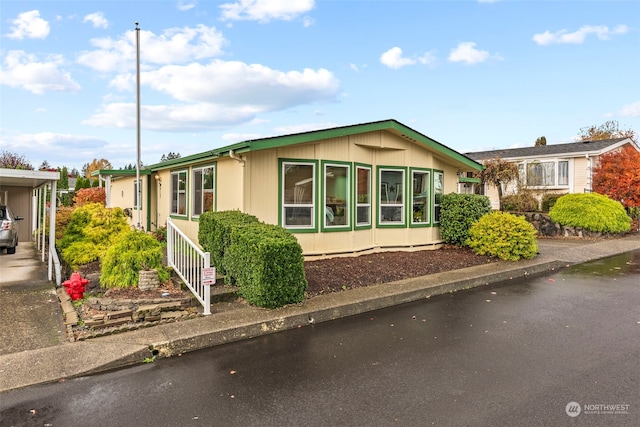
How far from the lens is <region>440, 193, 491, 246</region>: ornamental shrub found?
39.3ft

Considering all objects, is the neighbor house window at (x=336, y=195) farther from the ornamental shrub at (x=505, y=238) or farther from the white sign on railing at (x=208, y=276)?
the white sign on railing at (x=208, y=276)

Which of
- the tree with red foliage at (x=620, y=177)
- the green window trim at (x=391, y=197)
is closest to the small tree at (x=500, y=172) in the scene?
the tree with red foliage at (x=620, y=177)

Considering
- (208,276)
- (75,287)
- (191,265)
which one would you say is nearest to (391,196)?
(191,265)

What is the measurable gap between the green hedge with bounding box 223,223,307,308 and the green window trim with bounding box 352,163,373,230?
4281mm

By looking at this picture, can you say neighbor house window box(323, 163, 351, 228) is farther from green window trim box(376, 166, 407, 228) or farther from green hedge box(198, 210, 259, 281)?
green hedge box(198, 210, 259, 281)

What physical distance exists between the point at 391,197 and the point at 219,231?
18.7ft

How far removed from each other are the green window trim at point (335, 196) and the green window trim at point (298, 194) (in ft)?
0.64

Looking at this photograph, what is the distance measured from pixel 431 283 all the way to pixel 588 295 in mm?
2931

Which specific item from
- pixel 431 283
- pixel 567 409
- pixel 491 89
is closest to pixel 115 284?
pixel 431 283

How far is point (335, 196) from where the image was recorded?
10195mm

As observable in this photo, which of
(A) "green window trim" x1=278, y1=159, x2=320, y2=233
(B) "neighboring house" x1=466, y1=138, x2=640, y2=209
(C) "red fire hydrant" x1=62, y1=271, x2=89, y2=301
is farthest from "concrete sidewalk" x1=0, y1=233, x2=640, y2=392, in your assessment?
(B) "neighboring house" x1=466, y1=138, x2=640, y2=209

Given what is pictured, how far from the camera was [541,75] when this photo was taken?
54.6ft

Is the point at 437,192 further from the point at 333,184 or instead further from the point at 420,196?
the point at 333,184

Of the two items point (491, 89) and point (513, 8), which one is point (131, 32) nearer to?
point (513, 8)
